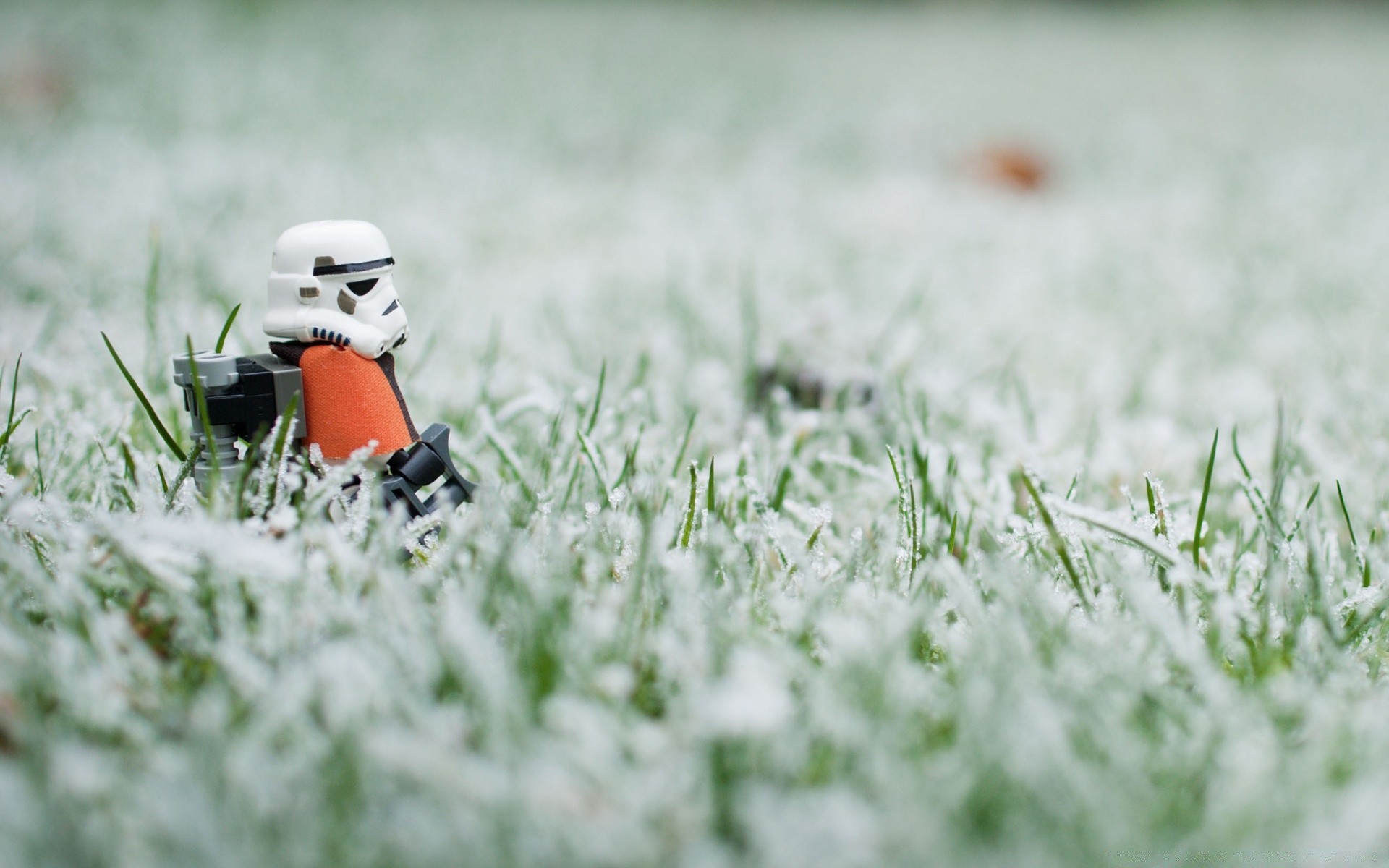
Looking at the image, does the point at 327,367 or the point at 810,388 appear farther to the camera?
the point at 810,388

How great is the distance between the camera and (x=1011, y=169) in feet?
12.4

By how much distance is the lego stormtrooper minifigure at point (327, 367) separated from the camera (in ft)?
3.09

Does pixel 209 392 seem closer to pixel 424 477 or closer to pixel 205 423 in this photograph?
pixel 205 423

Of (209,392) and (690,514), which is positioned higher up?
(209,392)

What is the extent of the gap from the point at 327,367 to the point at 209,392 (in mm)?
107

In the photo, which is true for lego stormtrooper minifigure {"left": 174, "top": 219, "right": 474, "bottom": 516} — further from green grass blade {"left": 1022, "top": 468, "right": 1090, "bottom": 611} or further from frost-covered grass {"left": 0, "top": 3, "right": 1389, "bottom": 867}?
green grass blade {"left": 1022, "top": 468, "right": 1090, "bottom": 611}

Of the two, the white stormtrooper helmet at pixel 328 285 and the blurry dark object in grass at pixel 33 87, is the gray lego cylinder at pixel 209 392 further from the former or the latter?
the blurry dark object in grass at pixel 33 87

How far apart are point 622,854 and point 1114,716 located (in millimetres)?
394

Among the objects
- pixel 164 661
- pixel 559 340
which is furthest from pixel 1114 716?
pixel 559 340

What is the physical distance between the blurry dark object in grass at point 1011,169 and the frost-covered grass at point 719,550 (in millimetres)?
416

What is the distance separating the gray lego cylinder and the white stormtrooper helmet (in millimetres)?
58

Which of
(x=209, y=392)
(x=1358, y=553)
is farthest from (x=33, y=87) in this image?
(x=1358, y=553)

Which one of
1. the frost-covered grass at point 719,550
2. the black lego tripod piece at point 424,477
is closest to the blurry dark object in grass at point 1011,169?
the frost-covered grass at point 719,550

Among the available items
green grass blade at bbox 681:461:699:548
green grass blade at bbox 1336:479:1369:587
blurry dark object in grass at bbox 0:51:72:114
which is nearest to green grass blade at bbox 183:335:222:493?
green grass blade at bbox 681:461:699:548
